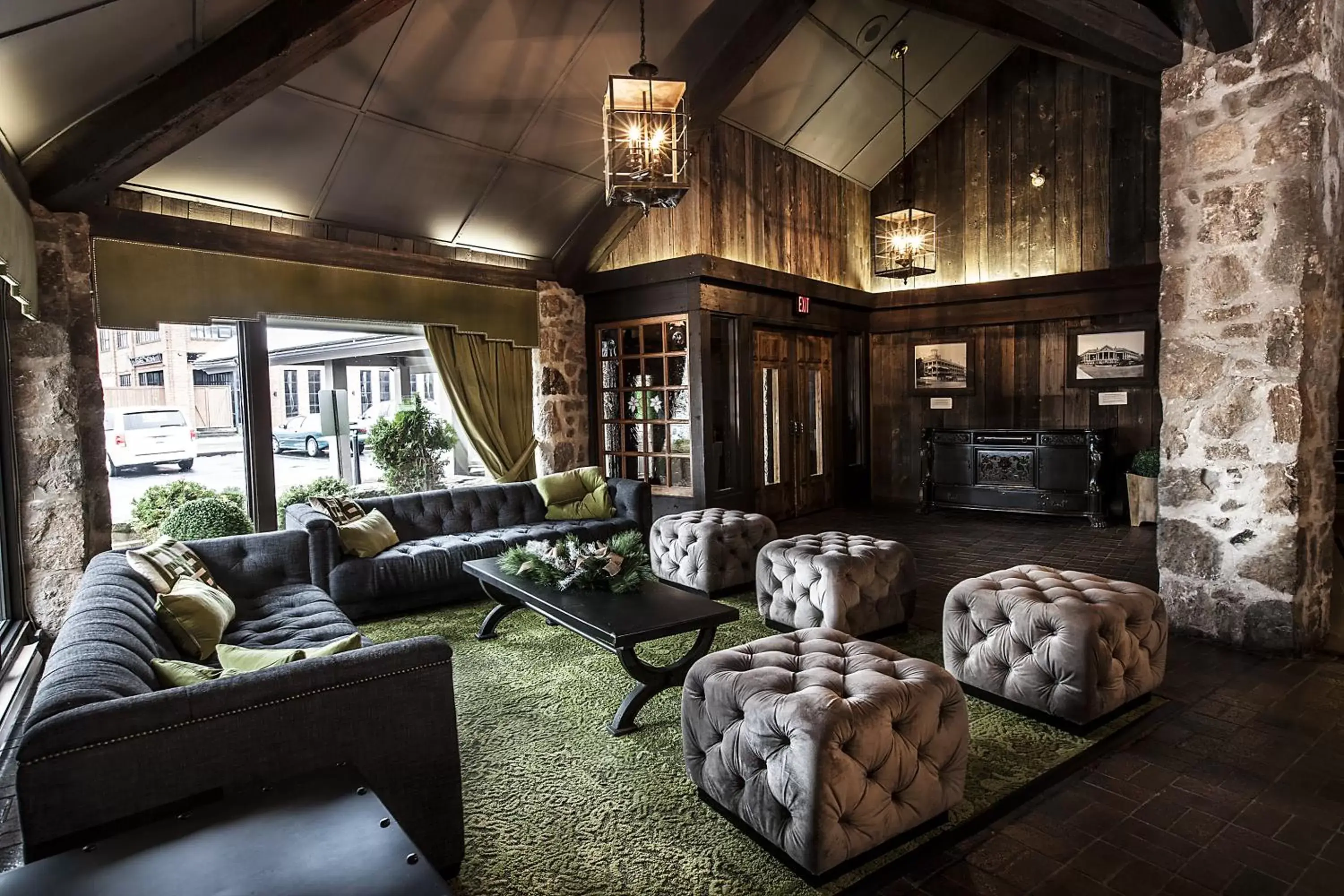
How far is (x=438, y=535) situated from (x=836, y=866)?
404cm

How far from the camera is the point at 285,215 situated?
17.8ft

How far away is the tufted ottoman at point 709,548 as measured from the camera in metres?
5.05

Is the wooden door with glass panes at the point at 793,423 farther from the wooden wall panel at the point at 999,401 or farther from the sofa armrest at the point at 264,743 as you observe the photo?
the sofa armrest at the point at 264,743

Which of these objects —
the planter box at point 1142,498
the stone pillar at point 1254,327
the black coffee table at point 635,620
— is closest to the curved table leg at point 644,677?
the black coffee table at point 635,620

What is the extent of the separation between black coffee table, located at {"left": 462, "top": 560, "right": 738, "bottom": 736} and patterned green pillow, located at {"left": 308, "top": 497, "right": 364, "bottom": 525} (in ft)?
5.76

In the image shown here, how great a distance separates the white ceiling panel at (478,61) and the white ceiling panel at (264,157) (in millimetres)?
415

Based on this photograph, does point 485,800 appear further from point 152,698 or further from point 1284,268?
point 1284,268

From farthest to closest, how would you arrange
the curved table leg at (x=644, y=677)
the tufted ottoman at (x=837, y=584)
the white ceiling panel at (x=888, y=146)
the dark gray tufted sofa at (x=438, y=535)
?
the white ceiling panel at (x=888, y=146), the dark gray tufted sofa at (x=438, y=535), the tufted ottoman at (x=837, y=584), the curved table leg at (x=644, y=677)

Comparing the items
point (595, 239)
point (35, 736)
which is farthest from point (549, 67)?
point (35, 736)

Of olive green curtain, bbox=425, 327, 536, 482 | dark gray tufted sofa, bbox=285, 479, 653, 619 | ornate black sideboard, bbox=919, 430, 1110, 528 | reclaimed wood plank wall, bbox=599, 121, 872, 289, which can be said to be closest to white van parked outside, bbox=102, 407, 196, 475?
dark gray tufted sofa, bbox=285, 479, 653, 619

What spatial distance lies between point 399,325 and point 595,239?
2.02 m

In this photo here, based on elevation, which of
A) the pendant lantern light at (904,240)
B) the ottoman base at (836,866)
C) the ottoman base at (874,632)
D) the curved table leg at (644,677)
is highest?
the pendant lantern light at (904,240)

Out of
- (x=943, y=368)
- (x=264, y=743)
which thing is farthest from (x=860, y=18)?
(x=264, y=743)

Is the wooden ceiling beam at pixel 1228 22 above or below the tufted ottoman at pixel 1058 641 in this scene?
above
